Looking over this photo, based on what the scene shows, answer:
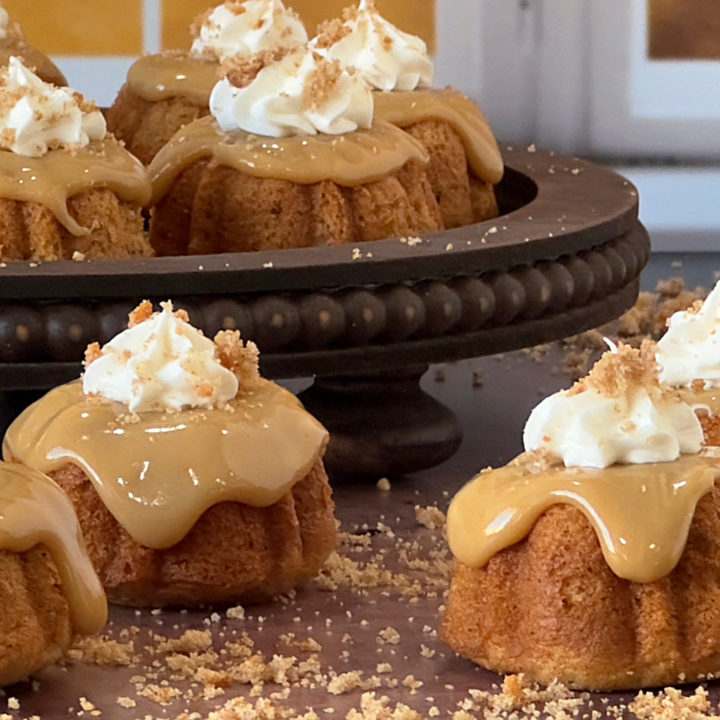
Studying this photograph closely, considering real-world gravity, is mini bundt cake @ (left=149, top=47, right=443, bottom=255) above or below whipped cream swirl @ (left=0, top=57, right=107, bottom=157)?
below

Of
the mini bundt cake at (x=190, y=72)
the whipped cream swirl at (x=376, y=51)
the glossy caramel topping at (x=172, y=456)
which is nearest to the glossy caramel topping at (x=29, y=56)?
the mini bundt cake at (x=190, y=72)

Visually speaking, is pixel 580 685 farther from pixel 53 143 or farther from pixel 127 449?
pixel 53 143

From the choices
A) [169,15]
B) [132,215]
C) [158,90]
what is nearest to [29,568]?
[132,215]

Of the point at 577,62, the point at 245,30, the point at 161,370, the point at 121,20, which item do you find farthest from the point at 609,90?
the point at 161,370

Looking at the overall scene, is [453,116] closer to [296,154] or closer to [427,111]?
[427,111]

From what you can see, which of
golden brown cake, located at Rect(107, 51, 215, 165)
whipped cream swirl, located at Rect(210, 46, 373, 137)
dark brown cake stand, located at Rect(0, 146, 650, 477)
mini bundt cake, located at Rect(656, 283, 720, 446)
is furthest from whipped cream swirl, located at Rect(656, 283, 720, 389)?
golden brown cake, located at Rect(107, 51, 215, 165)

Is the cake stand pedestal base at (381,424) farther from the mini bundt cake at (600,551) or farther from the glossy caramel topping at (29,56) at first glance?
the glossy caramel topping at (29,56)

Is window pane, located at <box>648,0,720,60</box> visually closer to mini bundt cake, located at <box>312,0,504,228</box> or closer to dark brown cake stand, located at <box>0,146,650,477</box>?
mini bundt cake, located at <box>312,0,504,228</box>
